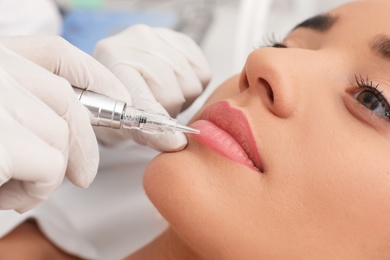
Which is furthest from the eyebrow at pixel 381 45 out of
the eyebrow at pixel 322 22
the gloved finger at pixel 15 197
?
the gloved finger at pixel 15 197

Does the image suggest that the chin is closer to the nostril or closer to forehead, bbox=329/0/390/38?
the nostril

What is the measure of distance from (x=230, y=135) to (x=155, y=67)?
334mm

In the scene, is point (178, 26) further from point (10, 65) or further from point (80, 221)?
point (10, 65)

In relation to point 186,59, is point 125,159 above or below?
below

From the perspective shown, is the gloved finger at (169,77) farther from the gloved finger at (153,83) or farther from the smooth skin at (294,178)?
the smooth skin at (294,178)

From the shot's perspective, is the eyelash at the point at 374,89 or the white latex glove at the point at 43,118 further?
the eyelash at the point at 374,89

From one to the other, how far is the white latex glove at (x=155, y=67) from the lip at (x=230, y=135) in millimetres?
114

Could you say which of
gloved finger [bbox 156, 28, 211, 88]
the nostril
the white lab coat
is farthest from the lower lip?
the white lab coat

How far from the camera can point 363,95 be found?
91 centimetres

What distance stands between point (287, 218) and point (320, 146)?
135mm

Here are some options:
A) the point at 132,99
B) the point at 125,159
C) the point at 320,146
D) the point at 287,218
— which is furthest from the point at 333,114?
the point at 125,159

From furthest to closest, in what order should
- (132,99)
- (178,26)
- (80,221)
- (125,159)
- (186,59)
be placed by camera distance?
1. (178,26)
2. (125,159)
3. (80,221)
4. (186,59)
5. (132,99)

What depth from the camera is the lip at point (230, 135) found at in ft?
2.83

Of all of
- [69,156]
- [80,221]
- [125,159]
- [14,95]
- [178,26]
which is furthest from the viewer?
[178,26]
